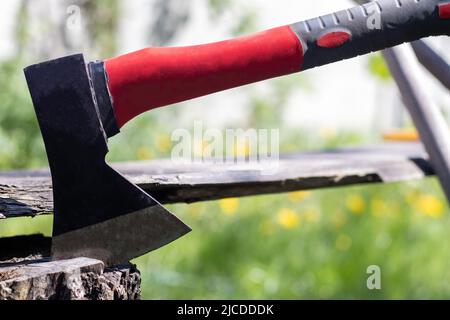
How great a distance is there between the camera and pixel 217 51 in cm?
116

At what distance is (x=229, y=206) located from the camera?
309 cm

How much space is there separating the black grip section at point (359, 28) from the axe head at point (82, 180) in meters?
0.36

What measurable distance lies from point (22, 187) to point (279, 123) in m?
3.49

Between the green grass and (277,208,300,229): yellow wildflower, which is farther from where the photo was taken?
(277,208,300,229): yellow wildflower

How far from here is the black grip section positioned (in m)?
1.19

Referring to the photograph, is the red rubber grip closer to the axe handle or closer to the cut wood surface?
the axe handle

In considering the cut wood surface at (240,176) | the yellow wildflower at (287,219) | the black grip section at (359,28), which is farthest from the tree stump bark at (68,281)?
the yellow wildflower at (287,219)

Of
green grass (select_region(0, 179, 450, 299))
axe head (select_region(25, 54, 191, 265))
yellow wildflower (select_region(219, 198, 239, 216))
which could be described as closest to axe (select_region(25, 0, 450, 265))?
axe head (select_region(25, 54, 191, 265))

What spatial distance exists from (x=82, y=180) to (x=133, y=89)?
0.16 metres

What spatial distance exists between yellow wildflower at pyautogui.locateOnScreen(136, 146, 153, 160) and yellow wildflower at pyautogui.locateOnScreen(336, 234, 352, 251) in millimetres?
919

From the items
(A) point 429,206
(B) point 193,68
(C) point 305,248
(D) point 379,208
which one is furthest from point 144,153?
(B) point 193,68

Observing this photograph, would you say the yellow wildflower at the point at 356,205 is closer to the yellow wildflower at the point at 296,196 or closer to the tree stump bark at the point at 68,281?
the yellow wildflower at the point at 296,196

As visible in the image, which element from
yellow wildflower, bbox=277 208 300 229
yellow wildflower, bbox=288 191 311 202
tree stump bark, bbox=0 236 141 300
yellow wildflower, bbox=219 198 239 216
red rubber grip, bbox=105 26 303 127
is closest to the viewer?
tree stump bark, bbox=0 236 141 300

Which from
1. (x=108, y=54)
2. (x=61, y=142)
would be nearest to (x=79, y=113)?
(x=61, y=142)
